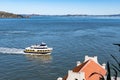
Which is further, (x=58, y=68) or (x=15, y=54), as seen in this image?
(x=15, y=54)

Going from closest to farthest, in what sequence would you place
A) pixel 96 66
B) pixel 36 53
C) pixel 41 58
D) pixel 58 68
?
pixel 96 66
pixel 58 68
pixel 41 58
pixel 36 53

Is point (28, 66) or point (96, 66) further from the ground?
point (96, 66)

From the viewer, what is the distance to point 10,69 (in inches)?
A: 2414

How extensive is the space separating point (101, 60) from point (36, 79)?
72.1 feet

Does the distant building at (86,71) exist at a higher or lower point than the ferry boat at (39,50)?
higher

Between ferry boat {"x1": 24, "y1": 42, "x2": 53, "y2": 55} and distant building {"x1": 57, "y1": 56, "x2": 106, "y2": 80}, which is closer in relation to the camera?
distant building {"x1": 57, "y1": 56, "x2": 106, "y2": 80}

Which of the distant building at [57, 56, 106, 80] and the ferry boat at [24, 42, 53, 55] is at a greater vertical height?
the distant building at [57, 56, 106, 80]

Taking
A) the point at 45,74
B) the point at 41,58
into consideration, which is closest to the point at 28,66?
the point at 45,74

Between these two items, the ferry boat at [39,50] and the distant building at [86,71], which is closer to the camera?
the distant building at [86,71]

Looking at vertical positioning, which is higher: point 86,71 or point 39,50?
point 86,71

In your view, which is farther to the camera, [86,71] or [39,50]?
[39,50]

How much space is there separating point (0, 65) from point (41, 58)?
15.6m

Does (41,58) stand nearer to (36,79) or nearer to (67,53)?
(67,53)

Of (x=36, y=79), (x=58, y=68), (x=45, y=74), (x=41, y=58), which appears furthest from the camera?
(x=41, y=58)
